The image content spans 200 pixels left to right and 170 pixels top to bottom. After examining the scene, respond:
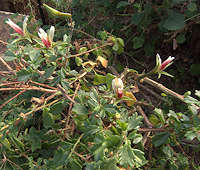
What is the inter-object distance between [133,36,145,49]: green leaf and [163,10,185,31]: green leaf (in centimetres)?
24

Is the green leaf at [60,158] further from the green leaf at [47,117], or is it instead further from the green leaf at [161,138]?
the green leaf at [161,138]

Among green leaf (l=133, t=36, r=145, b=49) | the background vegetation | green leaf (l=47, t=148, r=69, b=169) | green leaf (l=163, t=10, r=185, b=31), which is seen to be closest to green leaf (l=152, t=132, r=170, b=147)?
the background vegetation

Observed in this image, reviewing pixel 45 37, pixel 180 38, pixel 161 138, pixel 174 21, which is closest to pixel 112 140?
pixel 161 138

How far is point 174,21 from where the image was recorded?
4.91ft

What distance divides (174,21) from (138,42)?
1.02 feet

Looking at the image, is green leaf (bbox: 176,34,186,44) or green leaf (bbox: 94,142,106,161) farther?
green leaf (bbox: 176,34,186,44)

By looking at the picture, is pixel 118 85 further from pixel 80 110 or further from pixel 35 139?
pixel 35 139

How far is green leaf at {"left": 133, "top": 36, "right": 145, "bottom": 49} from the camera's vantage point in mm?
1709

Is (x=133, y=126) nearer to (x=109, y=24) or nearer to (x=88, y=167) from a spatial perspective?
(x=88, y=167)

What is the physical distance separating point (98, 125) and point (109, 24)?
3.45ft

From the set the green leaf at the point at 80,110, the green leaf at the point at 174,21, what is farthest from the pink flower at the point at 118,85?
the green leaf at the point at 174,21

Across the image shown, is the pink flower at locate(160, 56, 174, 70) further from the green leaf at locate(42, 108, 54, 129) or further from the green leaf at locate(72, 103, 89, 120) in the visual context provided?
the green leaf at locate(42, 108, 54, 129)

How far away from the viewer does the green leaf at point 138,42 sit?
5.61 feet

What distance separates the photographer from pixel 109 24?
173 cm
